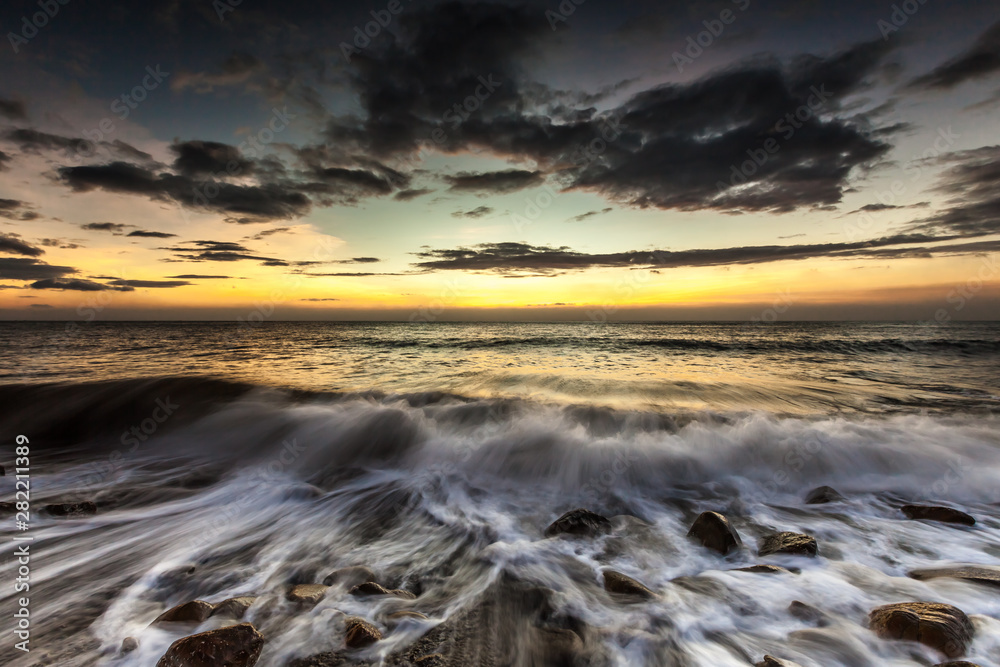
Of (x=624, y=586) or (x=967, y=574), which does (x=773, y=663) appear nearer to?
(x=624, y=586)

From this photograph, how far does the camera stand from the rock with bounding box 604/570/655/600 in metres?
3.64

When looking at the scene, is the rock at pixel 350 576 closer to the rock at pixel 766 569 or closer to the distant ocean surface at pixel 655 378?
the rock at pixel 766 569

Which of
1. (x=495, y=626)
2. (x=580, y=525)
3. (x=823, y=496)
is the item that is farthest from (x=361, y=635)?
(x=823, y=496)

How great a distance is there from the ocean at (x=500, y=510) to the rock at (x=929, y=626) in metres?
0.08

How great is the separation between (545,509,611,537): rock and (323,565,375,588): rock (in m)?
2.10

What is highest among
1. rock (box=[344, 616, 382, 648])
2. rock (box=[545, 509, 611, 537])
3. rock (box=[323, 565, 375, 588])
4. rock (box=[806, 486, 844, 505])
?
rock (box=[344, 616, 382, 648])

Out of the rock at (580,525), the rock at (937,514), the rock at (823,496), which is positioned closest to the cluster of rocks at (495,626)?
the rock at (580,525)

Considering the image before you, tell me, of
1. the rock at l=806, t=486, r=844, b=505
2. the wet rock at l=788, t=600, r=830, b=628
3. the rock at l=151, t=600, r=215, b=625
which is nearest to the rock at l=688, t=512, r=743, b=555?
the wet rock at l=788, t=600, r=830, b=628

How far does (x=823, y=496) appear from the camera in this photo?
5.84 m

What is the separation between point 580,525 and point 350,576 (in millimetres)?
2683

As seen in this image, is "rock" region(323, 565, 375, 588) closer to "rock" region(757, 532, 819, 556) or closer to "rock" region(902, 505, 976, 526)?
"rock" region(757, 532, 819, 556)

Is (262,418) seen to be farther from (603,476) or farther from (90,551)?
(603,476)

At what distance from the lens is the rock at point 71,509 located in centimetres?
531

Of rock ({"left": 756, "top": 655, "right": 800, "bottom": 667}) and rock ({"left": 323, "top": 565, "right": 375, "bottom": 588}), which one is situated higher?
rock ({"left": 756, "top": 655, "right": 800, "bottom": 667})
